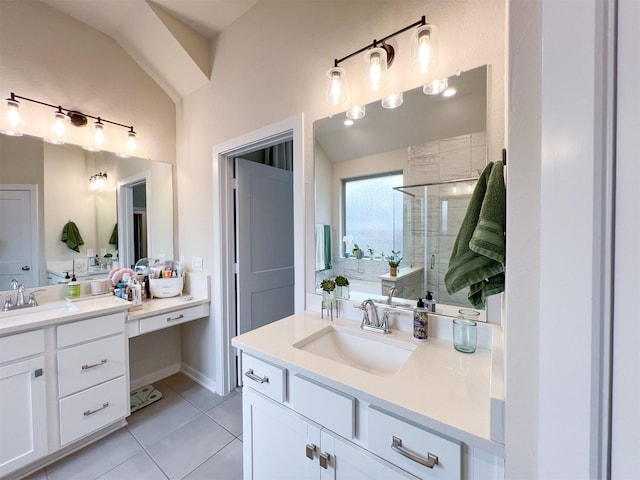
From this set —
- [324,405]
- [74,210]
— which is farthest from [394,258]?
[74,210]

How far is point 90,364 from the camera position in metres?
1.61

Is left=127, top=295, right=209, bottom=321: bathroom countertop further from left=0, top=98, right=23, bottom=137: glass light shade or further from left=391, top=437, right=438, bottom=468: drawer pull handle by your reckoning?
left=391, top=437, right=438, bottom=468: drawer pull handle

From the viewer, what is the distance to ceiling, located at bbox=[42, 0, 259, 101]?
5.96 ft

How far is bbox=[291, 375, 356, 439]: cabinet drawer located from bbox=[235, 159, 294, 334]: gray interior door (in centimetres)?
140

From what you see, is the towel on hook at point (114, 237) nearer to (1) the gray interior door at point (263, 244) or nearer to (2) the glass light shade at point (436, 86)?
(1) the gray interior door at point (263, 244)

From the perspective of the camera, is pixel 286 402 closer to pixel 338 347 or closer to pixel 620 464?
pixel 338 347

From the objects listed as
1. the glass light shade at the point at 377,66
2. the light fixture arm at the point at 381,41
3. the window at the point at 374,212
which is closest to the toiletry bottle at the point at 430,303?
the window at the point at 374,212

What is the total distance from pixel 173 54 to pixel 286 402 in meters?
2.56

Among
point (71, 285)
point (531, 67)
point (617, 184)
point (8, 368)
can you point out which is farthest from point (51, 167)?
point (617, 184)

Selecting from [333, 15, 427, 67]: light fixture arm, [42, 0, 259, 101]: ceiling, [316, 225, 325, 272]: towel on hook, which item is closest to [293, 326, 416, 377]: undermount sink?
[316, 225, 325, 272]: towel on hook

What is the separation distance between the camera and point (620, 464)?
0.39 meters

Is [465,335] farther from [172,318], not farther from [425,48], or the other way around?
[172,318]

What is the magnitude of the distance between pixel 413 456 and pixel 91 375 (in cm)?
193

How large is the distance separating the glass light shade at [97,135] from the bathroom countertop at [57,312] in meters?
1.15
